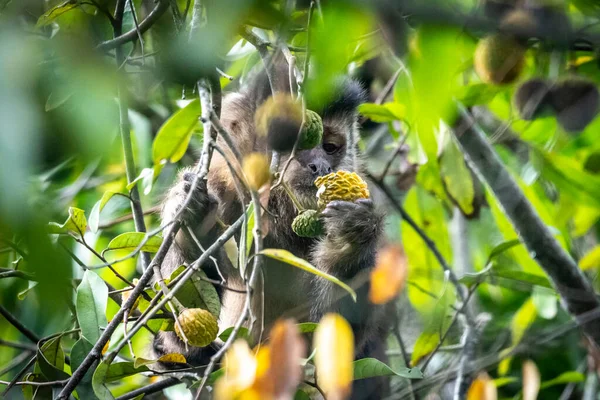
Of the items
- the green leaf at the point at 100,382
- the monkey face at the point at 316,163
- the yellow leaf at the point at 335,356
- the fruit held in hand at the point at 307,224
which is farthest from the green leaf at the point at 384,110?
the yellow leaf at the point at 335,356

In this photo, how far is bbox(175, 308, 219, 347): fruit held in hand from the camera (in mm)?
1753

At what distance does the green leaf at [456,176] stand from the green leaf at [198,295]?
1456 mm

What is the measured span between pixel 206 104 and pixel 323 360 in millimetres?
686

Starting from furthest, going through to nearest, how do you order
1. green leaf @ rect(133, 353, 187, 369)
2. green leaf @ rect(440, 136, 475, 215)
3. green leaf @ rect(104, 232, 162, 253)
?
green leaf @ rect(440, 136, 475, 215) < green leaf @ rect(104, 232, 162, 253) < green leaf @ rect(133, 353, 187, 369)

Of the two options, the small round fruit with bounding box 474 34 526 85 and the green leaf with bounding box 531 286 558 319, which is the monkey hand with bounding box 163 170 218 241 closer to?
the small round fruit with bounding box 474 34 526 85

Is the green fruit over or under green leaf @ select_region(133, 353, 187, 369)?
over

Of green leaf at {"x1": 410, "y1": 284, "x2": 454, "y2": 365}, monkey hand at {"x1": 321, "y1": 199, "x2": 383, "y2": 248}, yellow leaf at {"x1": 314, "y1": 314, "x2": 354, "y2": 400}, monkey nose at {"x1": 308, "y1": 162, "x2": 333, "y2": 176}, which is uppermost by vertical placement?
yellow leaf at {"x1": 314, "y1": 314, "x2": 354, "y2": 400}

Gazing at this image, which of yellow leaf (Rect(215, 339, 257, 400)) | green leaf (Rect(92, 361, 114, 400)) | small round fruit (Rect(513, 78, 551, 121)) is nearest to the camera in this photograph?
yellow leaf (Rect(215, 339, 257, 400))

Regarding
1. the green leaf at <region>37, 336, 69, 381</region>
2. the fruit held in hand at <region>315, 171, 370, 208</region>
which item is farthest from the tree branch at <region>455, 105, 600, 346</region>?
the green leaf at <region>37, 336, 69, 381</region>

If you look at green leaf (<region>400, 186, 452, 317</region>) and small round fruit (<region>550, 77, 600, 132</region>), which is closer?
small round fruit (<region>550, 77, 600, 132</region>)

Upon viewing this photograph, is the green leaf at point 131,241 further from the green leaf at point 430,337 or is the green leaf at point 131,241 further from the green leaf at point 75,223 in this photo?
the green leaf at point 430,337

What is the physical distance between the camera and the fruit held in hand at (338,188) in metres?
2.34

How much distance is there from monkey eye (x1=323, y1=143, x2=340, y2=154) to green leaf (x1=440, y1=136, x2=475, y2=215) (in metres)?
0.48

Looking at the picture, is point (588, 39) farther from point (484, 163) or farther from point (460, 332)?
point (460, 332)
